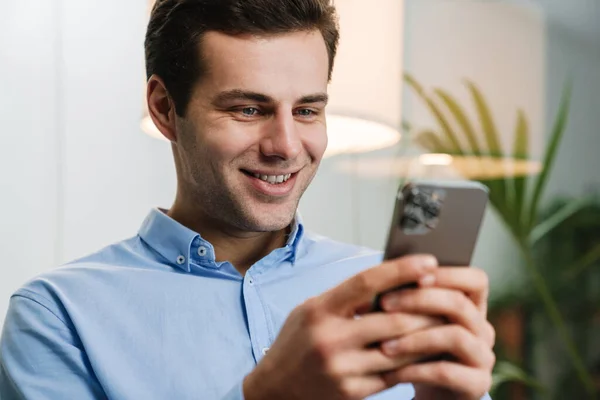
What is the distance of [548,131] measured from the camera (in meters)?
2.69

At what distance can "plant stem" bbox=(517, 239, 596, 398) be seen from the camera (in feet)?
8.54

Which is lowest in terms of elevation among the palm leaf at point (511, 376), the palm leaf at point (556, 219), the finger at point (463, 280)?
the palm leaf at point (511, 376)

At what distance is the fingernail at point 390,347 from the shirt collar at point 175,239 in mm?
535

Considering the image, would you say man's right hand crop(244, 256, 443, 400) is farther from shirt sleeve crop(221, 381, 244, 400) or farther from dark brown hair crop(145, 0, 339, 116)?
dark brown hair crop(145, 0, 339, 116)

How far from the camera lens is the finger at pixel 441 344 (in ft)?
2.30

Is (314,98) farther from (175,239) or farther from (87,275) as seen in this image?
(87,275)

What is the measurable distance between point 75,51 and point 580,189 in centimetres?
172

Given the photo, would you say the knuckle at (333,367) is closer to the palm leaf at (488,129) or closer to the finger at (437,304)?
the finger at (437,304)

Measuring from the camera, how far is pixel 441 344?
70cm

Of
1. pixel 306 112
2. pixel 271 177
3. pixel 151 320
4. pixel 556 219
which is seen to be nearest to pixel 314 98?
pixel 306 112

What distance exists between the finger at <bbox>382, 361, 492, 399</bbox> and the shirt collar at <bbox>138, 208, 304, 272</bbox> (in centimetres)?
53

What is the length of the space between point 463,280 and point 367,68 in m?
1.01

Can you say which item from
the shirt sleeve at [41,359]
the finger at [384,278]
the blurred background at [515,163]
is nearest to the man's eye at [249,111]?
the shirt sleeve at [41,359]

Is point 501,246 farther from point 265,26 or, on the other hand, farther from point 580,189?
point 265,26
